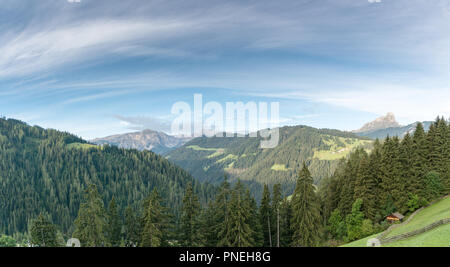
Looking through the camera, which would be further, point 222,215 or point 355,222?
point 355,222

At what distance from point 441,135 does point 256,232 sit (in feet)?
163

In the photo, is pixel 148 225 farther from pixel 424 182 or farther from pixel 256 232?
pixel 424 182

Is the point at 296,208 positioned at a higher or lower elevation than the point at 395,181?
lower

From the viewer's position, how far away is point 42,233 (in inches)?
2493

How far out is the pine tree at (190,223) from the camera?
44131mm

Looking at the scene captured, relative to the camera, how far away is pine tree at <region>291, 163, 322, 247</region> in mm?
46438

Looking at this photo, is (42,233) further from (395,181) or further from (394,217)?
(395,181)

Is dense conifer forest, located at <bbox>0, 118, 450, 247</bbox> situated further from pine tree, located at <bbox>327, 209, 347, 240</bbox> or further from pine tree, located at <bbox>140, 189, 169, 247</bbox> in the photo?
pine tree, located at <bbox>140, 189, 169, 247</bbox>

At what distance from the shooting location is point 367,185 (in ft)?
184

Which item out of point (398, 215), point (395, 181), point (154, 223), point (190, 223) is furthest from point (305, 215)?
point (154, 223)

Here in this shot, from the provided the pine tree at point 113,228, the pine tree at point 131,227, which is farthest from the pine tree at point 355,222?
the pine tree at point 113,228

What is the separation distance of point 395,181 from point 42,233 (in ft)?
278

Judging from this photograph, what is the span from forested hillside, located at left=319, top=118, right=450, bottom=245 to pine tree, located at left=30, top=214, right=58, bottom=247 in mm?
69605
